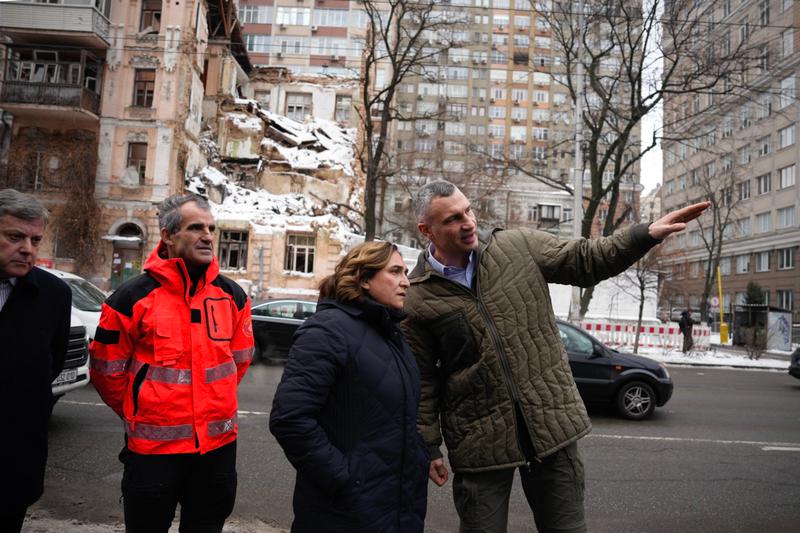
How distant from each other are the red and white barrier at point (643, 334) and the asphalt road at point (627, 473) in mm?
12389

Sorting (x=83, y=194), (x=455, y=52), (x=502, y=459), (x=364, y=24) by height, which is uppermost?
(x=455, y=52)

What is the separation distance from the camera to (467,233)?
2660 millimetres

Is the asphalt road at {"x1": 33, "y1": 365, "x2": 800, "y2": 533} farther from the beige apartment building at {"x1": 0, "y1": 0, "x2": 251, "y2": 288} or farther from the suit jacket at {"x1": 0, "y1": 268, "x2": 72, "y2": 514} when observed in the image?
the beige apartment building at {"x1": 0, "y1": 0, "x2": 251, "y2": 288}

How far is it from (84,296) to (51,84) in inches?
908

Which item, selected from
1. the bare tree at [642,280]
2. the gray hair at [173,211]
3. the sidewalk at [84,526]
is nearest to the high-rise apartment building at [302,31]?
the bare tree at [642,280]

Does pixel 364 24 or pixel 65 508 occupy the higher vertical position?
pixel 364 24

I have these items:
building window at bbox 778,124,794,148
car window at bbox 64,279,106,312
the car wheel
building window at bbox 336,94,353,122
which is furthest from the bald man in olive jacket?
building window at bbox 778,124,794,148

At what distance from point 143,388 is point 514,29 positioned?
87.5 meters

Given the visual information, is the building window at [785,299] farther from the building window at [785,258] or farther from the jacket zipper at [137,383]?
the jacket zipper at [137,383]

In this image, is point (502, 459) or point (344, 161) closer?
point (502, 459)

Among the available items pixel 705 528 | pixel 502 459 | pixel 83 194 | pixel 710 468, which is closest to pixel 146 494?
pixel 502 459

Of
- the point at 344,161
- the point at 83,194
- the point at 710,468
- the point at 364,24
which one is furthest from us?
the point at 364,24

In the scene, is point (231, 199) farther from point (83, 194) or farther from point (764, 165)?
point (764, 165)

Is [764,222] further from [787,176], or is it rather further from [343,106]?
[343,106]
